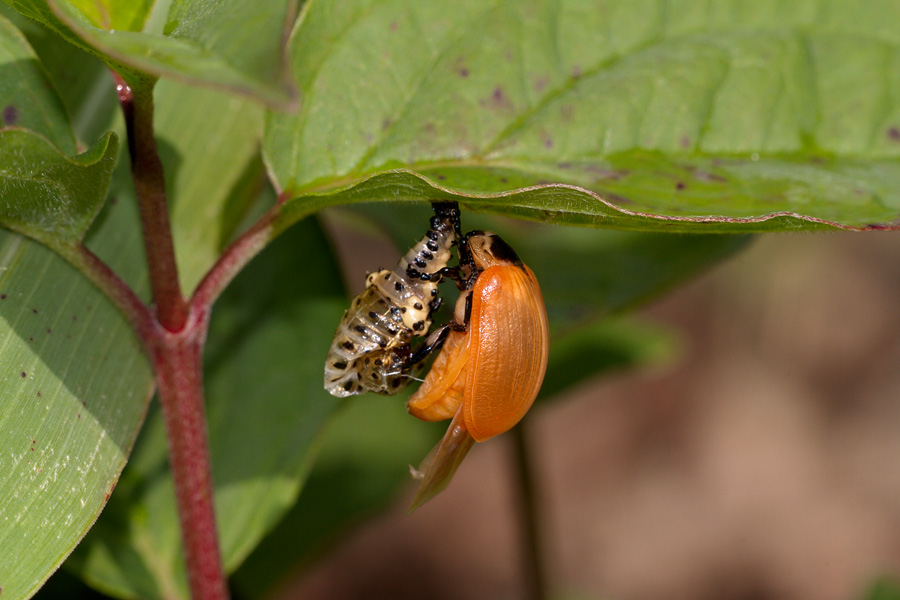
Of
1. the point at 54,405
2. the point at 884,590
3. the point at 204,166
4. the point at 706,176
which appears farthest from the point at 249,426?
the point at 884,590

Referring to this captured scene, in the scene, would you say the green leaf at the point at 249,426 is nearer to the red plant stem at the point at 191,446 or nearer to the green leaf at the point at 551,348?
the green leaf at the point at 551,348

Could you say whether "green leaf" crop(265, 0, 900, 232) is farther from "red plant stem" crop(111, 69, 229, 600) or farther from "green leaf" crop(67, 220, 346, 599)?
"green leaf" crop(67, 220, 346, 599)

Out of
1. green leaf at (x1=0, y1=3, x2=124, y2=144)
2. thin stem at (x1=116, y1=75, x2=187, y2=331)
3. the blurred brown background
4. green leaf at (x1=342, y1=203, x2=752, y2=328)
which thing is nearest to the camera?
thin stem at (x1=116, y1=75, x2=187, y2=331)

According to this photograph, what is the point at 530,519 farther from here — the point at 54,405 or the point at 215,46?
the point at 215,46

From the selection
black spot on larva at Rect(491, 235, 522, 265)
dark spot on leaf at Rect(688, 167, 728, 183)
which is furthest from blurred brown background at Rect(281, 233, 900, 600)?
dark spot on leaf at Rect(688, 167, 728, 183)

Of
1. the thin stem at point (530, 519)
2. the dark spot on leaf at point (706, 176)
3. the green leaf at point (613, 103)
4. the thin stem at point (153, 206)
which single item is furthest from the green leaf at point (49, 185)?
the thin stem at point (530, 519)
